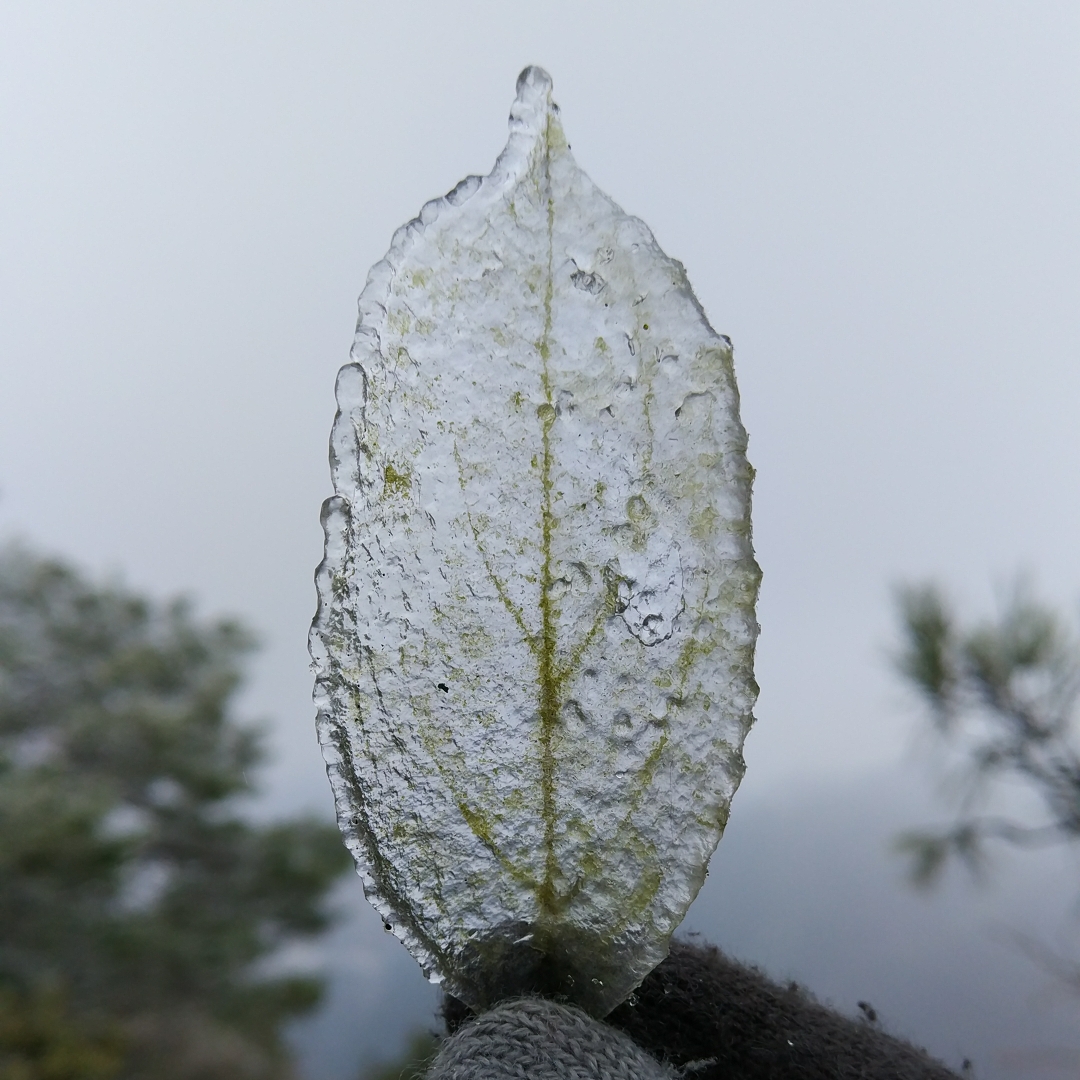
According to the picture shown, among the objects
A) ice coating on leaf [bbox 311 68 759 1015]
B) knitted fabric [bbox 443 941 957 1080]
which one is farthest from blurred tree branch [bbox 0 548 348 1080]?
ice coating on leaf [bbox 311 68 759 1015]

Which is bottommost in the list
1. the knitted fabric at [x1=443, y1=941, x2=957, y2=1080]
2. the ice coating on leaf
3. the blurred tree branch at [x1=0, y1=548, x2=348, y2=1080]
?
the knitted fabric at [x1=443, y1=941, x2=957, y2=1080]

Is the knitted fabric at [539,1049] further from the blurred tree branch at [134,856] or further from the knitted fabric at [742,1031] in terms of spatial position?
the blurred tree branch at [134,856]

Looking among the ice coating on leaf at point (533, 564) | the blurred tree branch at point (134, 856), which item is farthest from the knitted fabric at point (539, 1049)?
the blurred tree branch at point (134, 856)

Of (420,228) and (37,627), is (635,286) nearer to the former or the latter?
(420,228)

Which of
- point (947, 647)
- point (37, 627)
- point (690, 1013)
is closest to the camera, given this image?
point (690, 1013)

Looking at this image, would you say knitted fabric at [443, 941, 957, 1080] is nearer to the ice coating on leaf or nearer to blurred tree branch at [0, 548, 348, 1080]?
the ice coating on leaf

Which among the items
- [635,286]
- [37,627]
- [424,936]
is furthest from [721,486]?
[37,627]
